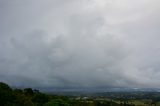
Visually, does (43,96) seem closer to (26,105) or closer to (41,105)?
(41,105)

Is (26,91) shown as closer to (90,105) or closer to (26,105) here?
(90,105)

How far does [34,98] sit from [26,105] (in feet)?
126

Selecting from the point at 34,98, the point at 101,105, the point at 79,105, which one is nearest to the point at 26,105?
the point at 34,98

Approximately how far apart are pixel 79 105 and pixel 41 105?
3194 centimetres

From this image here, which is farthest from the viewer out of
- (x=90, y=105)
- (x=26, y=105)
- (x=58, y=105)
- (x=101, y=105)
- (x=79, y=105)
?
(x=101, y=105)

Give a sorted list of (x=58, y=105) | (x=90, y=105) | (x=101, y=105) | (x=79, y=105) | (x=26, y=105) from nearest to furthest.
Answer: (x=26, y=105), (x=58, y=105), (x=79, y=105), (x=90, y=105), (x=101, y=105)

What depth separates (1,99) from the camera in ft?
309

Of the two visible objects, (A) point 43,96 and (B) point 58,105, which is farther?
(A) point 43,96

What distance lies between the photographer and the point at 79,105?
144 meters

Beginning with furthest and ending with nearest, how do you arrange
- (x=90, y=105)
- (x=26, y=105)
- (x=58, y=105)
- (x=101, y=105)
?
(x=101, y=105), (x=90, y=105), (x=58, y=105), (x=26, y=105)

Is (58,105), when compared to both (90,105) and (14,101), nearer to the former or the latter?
(14,101)

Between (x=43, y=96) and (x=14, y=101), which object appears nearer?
(x=14, y=101)

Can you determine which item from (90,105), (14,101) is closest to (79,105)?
(90,105)

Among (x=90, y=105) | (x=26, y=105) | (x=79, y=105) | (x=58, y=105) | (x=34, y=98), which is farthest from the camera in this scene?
(x=90, y=105)
